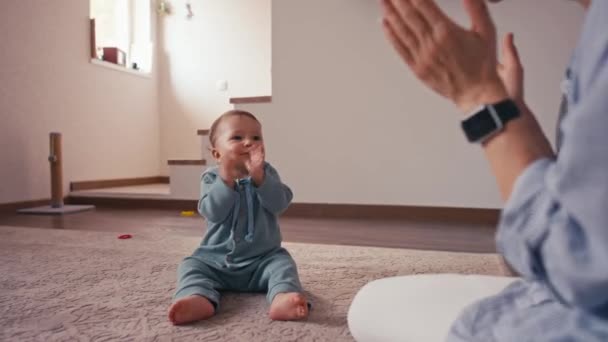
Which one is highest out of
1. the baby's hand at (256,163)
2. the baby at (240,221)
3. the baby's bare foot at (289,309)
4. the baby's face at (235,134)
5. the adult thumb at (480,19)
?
the adult thumb at (480,19)

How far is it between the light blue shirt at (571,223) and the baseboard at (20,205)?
3.35 meters

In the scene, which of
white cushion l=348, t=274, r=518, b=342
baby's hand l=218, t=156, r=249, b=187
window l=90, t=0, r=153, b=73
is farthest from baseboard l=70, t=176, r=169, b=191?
white cushion l=348, t=274, r=518, b=342

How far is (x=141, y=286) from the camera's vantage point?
1313 mm

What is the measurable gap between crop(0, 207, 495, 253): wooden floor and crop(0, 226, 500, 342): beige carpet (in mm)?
189

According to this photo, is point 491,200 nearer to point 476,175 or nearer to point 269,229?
point 476,175

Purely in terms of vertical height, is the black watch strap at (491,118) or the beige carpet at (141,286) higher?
the black watch strap at (491,118)

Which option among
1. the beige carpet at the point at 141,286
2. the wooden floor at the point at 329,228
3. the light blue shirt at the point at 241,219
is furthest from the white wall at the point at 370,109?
the light blue shirt at the point at 241,219

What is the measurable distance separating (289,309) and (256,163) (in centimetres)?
36

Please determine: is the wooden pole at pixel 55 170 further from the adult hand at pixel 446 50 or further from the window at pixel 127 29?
the adult hand at pixel 446 50

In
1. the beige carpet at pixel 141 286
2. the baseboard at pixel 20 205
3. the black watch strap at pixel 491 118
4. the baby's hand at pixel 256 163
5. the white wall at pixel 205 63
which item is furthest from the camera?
the white wall at pixel 205 63

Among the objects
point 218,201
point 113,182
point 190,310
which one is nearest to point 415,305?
point 190,310

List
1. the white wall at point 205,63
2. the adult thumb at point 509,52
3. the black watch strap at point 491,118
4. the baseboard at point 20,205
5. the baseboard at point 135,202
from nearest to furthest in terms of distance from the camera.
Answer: the black watch strap at point 491,118
the adult thumb at point 509,52
the baseboard at point 20,205
the baseboard at point 135,202
the white wall at point 205,63

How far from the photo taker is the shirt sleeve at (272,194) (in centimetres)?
125

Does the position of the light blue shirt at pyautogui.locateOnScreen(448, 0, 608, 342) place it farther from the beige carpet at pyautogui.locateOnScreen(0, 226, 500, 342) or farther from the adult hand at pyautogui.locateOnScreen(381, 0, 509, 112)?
the beige carpet at pyautogui.locateOnScreen(0, 226, 500, 342)
